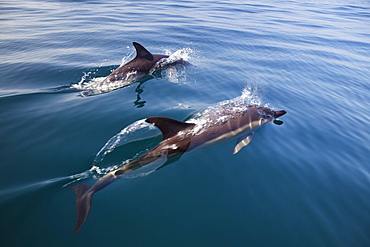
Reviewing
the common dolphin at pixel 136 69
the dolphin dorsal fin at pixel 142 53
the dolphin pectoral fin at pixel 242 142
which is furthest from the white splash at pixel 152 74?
the dolphin pectoral fin at pixel 242 142

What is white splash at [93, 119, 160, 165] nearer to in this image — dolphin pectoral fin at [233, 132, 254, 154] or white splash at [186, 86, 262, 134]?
white splash at [186, 86, 262, 134]

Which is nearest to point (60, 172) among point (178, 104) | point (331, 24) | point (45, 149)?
point (45, 149)

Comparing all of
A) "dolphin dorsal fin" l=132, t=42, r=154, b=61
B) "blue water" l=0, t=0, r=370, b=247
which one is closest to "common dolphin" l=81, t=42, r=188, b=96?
"dolphin dorsal fin" l=132, t=42, r=154, b=61

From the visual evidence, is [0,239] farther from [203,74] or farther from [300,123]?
[203,74]

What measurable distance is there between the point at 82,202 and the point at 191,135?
240cm

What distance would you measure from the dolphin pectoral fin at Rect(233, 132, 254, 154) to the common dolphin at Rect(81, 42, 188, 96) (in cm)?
491

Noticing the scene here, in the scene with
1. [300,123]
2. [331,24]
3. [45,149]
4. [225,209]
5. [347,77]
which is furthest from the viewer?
[331,24]

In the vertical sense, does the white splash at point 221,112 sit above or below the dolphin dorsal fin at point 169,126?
below

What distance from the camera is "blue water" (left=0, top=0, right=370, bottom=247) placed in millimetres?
3701

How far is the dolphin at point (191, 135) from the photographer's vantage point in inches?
159

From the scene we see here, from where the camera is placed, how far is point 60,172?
4.47 m

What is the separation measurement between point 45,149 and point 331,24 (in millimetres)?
23478

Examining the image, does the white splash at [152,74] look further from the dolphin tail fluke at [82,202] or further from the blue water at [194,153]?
the dolphin tail fluke at [82,202]

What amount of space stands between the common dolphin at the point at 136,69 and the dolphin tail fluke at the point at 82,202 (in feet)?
15.3
